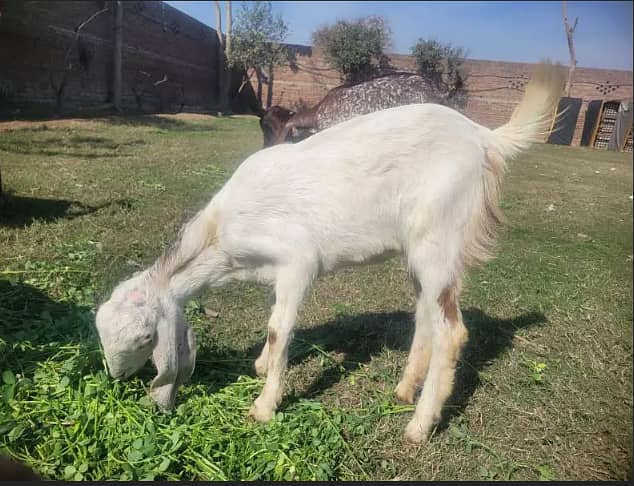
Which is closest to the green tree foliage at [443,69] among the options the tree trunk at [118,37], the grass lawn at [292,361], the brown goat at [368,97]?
the brown goat at [368,97]

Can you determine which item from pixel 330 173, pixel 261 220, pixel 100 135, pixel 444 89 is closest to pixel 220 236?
pixel 261 220

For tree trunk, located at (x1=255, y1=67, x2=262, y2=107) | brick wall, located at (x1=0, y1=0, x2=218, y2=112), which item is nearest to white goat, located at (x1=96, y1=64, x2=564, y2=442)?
brick wall, located at (x1=0, y1=0, x2=218, y2=112)

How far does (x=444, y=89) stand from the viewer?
7.83 m

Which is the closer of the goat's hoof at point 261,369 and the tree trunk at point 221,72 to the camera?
the goat's hoof at point 261,369

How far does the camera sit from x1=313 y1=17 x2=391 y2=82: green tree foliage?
3656 mm

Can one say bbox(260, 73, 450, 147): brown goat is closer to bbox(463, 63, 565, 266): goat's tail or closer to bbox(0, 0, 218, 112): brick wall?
bbox(0, 0, 218, 112): brick wall

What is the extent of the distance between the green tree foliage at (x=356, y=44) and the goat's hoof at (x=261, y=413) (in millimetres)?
2366

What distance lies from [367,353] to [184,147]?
7.28m

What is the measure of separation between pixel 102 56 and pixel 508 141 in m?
10.9

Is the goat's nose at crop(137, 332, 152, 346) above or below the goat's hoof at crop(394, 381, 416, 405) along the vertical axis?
above

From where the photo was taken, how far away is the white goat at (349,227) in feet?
9.51

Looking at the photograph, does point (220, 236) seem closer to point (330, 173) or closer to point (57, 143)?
point (330, 173)

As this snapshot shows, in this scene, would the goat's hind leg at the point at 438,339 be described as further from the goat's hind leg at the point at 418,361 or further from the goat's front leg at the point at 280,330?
the goat's front leg at the point at 280,330

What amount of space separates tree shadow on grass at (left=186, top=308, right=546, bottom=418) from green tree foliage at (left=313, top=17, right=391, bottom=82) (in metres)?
2.31
